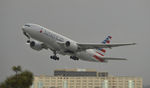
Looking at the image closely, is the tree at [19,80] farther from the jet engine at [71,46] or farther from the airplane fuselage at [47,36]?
the jet engine at [71,46]

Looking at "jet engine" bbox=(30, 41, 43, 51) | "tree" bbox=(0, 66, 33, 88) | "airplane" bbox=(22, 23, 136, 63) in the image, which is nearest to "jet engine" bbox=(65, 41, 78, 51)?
"airplane" bbox=(22, 23, 136, 63)

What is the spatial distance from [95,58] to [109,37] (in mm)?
14853

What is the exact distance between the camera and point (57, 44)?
69.5 m

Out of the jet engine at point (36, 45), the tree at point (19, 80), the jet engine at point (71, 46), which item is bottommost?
the tree at point (19, 80)

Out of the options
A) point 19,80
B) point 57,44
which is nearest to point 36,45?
point 57,44

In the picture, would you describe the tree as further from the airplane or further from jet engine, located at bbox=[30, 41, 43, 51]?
jet engine, located at bbox=[30, 41, 43, 51]

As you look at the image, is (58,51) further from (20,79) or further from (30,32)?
(20,79)

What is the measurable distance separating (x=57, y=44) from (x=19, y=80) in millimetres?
37493

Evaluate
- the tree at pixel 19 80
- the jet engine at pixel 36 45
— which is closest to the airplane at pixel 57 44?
the jet engine at pixel 36 45

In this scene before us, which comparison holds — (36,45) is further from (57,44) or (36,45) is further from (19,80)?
(19,80)

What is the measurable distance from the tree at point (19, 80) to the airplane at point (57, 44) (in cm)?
3483

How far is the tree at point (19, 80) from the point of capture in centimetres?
3126

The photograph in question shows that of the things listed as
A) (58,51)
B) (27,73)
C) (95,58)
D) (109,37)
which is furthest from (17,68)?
(109,37)

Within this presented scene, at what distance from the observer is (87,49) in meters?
76.1
